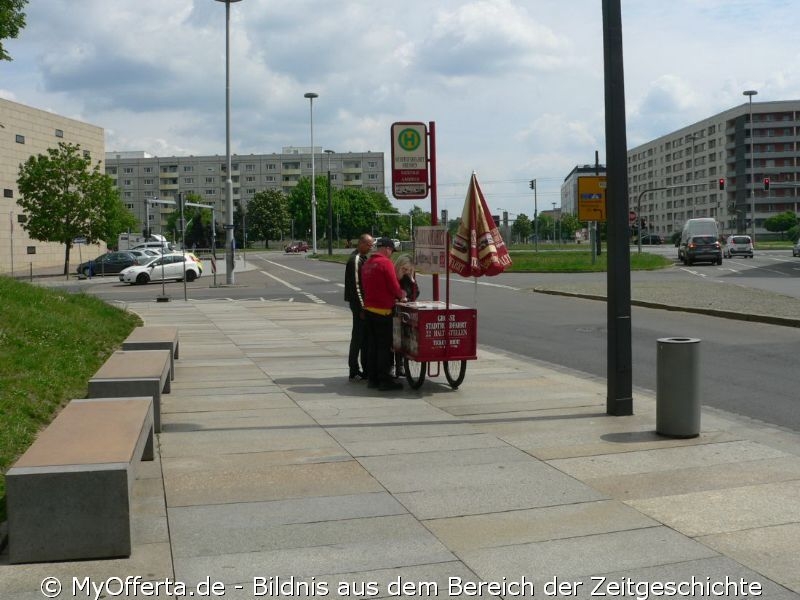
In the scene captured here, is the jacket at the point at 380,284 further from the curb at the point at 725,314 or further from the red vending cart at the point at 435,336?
the curb at the point at 725,314

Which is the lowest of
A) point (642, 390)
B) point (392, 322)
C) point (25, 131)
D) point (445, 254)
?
point (642, 390)

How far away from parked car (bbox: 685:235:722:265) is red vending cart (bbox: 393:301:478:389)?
4357 cm

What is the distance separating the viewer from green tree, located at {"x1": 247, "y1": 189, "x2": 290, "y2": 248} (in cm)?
14662

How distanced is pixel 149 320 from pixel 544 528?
1793 centimetres

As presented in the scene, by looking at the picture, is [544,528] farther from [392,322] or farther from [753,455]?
[392,322]

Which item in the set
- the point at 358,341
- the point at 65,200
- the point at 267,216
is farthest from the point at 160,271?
the point at 267,216

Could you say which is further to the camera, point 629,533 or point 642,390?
point 642,390

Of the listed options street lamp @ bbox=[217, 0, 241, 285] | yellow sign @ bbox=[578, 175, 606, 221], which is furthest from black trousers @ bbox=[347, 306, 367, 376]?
street lamp @ bbox=[217, 0, 241, 285]

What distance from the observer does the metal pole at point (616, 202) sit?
845 centimetres

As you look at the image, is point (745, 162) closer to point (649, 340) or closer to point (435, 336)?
point (649, 340)

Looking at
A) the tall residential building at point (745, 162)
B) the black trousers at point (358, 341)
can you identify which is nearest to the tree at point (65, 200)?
the black trousers at point (358, 341)

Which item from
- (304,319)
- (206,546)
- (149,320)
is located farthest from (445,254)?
(149,320)

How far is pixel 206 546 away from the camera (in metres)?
4.93

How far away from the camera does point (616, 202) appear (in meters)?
8.47
